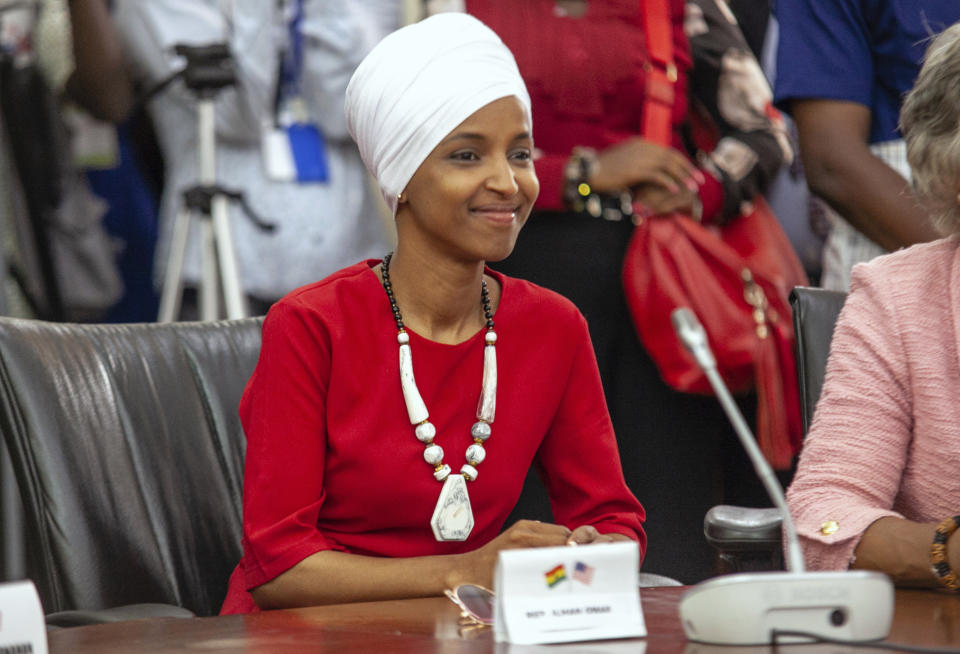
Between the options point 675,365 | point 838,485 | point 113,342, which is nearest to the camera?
point 838,485

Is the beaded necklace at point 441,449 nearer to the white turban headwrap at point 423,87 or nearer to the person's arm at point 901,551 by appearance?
the white turban headwrap at point 423,87

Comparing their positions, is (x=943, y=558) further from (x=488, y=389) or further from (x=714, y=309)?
(x=714, y=309)

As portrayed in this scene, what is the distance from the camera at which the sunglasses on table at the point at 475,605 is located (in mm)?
1499

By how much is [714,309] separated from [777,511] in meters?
1.00

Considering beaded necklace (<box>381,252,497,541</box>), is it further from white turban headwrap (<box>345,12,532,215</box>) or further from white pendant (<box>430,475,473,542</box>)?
white turban headwrap (<box>345,12,532,215</box>)

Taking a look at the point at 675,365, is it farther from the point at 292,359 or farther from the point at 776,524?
the point at 292,359

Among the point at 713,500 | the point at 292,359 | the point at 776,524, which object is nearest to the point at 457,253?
the point at 292,359

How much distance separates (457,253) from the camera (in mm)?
2080

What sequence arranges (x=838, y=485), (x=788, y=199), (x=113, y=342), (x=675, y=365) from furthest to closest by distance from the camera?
(x=788, y=199) → (x=675, y=365) → (x=113, y=342) → (x=838, y=485)

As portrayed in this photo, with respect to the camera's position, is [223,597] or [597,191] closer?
[223,597]

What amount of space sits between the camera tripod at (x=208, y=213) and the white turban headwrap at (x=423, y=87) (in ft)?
4.61

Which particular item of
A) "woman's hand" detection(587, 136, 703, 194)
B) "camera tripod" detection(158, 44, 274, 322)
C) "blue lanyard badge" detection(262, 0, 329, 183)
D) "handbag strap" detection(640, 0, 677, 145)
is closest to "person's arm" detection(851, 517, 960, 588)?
"woman's hand" detection(587, 136, 703, 194)

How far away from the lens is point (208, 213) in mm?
3482

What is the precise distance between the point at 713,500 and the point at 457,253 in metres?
1.26
